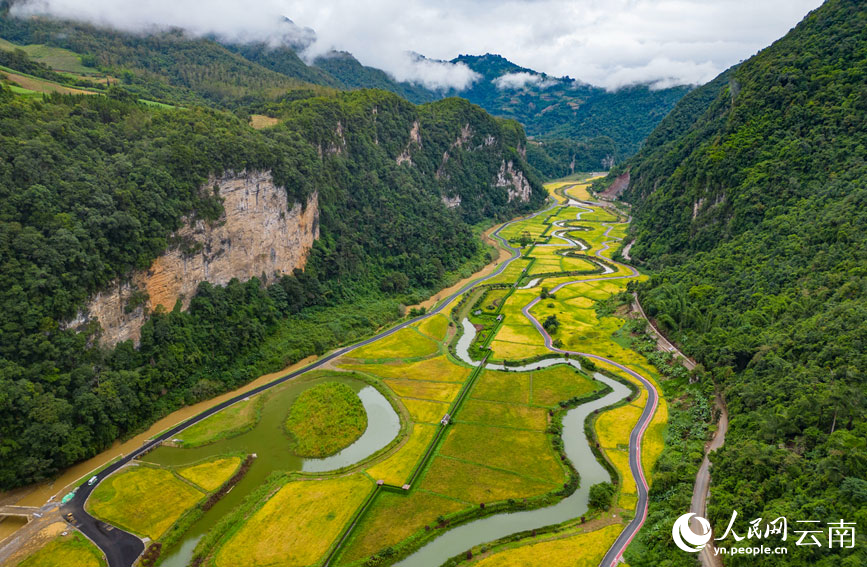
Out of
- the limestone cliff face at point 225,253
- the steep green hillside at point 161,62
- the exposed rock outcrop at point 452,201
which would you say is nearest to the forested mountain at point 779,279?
the exposed rock outcrop at point 452,201

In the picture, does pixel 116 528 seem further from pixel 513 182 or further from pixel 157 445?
pixel 513 182

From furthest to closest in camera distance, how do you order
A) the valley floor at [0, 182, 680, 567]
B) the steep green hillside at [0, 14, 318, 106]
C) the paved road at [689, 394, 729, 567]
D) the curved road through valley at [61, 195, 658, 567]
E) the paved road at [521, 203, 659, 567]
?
1. the steep green hillside at [0, 14, 318, 106]
2. the valley floor at [0, 182, 680, 567]
3. the curved road through valley at [61, 195, 658, 567]
4. the paved road at [521, 203, 659, 567]
5. the paved road at [689, 394, 729, 567]

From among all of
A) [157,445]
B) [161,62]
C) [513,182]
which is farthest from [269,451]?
[513,182]

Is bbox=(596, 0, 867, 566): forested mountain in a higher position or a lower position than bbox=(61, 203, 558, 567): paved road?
higher

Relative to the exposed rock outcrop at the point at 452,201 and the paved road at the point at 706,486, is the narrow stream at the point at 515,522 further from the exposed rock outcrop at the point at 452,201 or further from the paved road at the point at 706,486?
the exposed rock outcrop at the point at 452,201

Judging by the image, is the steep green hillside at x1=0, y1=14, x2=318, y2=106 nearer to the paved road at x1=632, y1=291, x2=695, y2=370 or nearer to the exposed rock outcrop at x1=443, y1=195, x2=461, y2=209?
the exposed rock outcrop at x1=443, y1=195, x2=461, y2=209

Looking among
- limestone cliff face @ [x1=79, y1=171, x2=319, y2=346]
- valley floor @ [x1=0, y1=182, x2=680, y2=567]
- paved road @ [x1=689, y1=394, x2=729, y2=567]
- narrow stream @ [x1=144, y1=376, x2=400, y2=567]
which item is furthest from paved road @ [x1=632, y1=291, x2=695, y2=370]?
limestone cliff face @ [x1=79, y1=171, x2=319, y2=346]

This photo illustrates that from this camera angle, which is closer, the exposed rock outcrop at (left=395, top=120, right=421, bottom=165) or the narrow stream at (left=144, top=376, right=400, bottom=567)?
the narrow stream at (left=144, top=376, right=400, bottom=567)

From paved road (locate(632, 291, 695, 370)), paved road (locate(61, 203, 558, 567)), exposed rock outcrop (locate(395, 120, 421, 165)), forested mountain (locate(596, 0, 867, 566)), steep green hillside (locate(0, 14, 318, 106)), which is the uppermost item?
steep green hillside (locate(0, 14, 318, 106))
